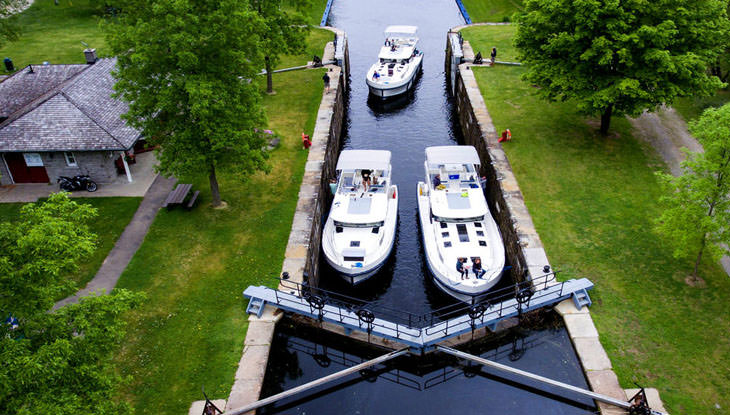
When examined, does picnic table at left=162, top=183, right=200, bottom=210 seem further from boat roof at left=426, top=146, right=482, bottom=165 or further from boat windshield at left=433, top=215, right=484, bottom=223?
boat roof at left=426, top=146, right=482, bottom=165

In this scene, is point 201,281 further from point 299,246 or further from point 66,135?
point 66,135

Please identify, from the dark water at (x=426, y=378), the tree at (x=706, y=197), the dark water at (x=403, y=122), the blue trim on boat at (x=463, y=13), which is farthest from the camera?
the blue trim on boat at (x=463, y=13)

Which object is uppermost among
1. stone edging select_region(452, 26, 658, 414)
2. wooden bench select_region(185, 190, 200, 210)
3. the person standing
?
the person standing

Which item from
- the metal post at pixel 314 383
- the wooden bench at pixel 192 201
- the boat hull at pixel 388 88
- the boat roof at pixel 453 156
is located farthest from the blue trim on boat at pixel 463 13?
the metal post at pixel 314 383

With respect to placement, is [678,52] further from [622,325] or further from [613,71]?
[622,325]

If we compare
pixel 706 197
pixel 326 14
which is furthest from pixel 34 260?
pixel 326 14

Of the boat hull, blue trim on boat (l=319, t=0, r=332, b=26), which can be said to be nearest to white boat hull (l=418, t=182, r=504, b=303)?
the boat hull

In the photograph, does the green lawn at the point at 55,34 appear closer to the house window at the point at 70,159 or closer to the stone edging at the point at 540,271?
the house window at the point at 70,159
